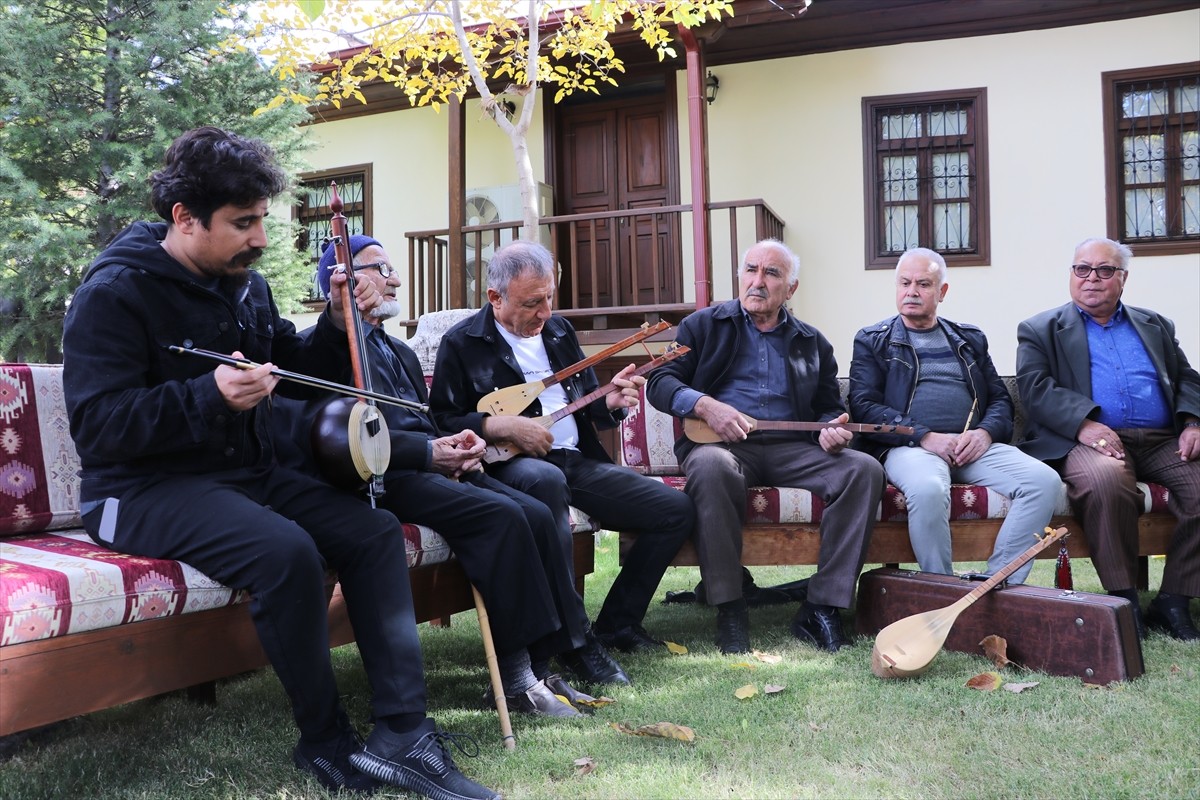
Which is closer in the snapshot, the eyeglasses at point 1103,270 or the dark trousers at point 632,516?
the dark trousers at point 632,516

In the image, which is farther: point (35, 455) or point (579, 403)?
point (579, 403)

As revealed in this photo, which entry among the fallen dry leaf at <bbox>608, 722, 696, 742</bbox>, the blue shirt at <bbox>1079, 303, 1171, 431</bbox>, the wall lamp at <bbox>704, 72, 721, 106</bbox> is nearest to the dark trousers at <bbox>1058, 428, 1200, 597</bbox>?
the blue shirt at <bbox>1079, 303, 1171, 431</bbox>

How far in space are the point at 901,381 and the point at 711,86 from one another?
6073mm

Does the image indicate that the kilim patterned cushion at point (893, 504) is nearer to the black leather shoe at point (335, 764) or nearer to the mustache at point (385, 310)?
the mustache at point (385, 310)

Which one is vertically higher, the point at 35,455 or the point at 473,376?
the point at 473,376

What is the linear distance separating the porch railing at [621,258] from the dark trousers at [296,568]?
6.41 m

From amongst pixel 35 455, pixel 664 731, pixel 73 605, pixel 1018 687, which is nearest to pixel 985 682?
pixel 1018 687

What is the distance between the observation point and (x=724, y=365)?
4230 mm

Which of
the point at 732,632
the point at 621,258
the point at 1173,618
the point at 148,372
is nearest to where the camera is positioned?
the point at 148,372

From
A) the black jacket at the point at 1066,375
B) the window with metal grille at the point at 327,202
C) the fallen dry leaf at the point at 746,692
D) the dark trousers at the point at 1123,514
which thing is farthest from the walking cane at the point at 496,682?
the window with metal grille at the point at 327,202

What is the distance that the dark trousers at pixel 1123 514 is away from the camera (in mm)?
3793

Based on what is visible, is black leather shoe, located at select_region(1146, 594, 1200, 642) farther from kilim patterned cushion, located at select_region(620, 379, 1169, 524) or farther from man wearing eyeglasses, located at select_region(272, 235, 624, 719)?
man wearing eyeglasses, located at select_region(272, 235, 624, 719)

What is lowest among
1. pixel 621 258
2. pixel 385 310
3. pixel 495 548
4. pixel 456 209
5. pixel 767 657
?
pixel 767 657

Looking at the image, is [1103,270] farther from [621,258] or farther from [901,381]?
[621,258]
